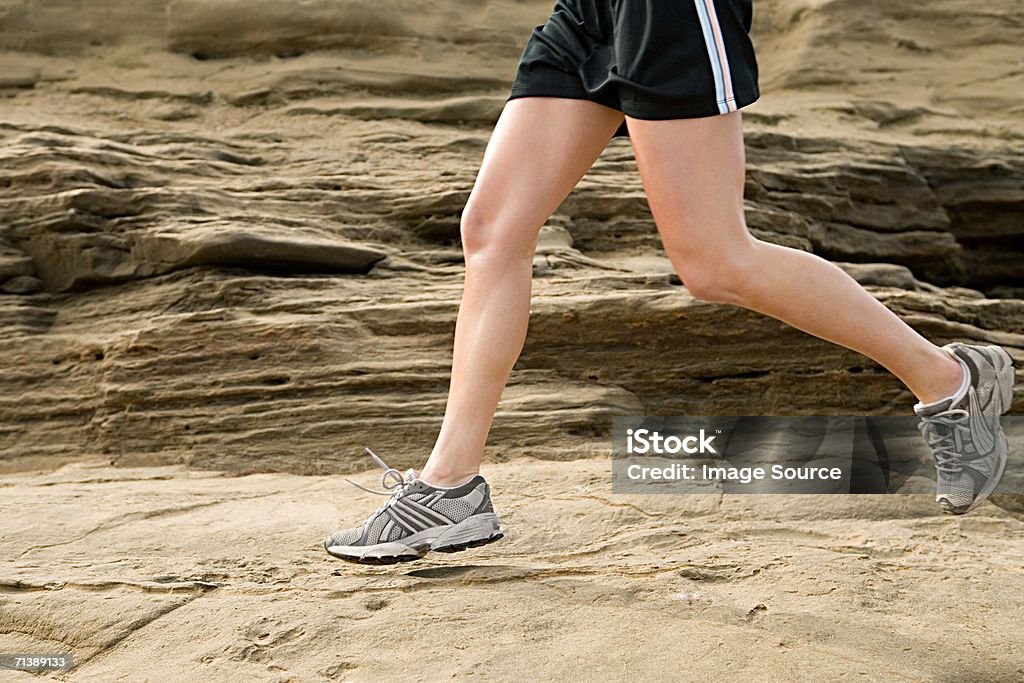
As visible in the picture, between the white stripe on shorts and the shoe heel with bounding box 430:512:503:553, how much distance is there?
106cm

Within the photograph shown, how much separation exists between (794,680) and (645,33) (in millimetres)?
1289

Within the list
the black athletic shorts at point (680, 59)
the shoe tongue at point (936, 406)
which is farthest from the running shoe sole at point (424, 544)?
the shoe tongue at point (936, 406)

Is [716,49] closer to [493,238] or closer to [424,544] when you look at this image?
[493,238]

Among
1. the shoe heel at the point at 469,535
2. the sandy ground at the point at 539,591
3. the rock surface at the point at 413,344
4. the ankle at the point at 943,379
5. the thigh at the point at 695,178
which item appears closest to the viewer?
the sandy ground at the point at 539,591

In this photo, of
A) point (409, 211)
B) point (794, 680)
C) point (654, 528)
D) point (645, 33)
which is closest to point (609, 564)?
point (654, 528)

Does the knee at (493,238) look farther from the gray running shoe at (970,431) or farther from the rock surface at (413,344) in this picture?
the gray running shoe at (970,431)

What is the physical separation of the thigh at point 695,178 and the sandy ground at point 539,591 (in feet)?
2.52

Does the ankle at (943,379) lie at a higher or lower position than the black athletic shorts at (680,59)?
lower

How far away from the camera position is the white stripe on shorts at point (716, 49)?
210 centimetres

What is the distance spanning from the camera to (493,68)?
5.87 meters

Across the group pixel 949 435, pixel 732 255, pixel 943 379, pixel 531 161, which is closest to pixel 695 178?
pixel 732 255

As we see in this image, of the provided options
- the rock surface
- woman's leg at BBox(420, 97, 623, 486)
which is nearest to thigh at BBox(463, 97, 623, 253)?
woman's leg at BBox(420, 97, 623, 486)

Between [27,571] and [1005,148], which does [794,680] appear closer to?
[27,571]

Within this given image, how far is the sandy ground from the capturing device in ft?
6.10
